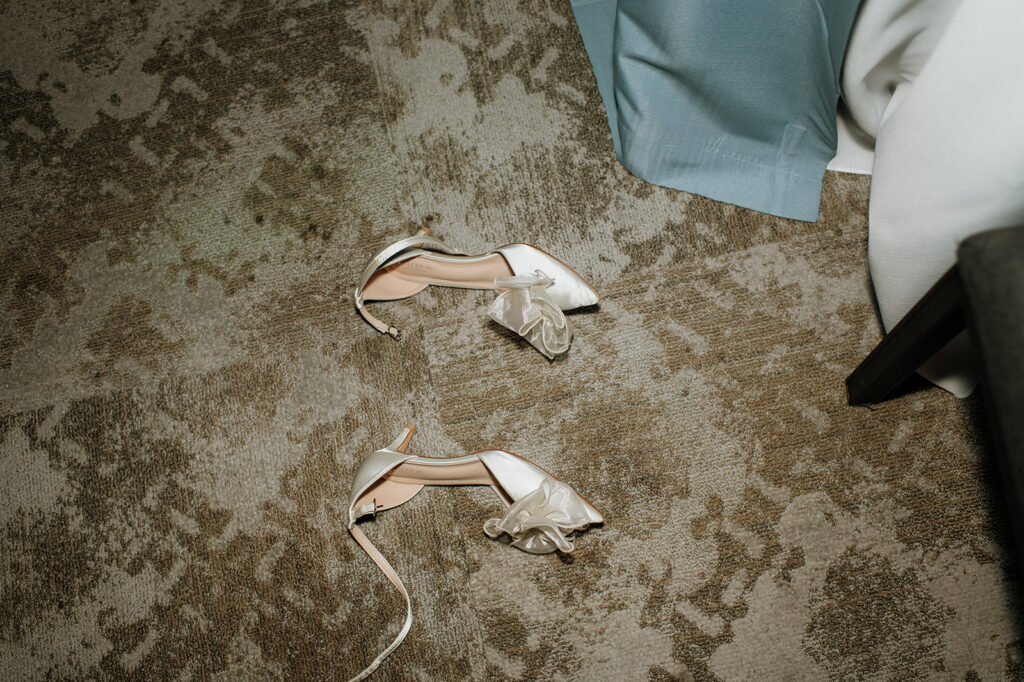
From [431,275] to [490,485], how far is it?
0.34 meters

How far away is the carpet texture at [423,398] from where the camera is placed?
33.3 inches

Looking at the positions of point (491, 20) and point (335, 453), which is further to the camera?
point (491, 20)

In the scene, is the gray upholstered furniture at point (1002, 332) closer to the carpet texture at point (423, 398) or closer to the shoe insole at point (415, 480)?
the carpet texture at point (423, 398)

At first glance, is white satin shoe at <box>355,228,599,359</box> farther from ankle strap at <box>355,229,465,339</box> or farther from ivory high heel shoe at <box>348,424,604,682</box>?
ivory high heel shoe at <box>348,424,604,682</box>

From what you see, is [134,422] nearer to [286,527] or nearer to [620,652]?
[286,527]

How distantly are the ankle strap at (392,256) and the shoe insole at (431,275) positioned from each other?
0.02 meters

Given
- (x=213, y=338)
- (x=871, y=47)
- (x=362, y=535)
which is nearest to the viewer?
(x=871, y=47)

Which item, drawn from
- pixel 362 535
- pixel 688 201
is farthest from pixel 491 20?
pixel 362 535

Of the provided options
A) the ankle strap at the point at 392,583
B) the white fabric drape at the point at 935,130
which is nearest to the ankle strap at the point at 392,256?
the ankle strap at the point at 392,583

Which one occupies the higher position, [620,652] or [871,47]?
[871,47]

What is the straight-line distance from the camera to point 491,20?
107 cm

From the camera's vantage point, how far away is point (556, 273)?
2.98 ft

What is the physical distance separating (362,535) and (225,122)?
750 millimetres

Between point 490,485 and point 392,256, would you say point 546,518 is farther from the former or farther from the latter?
point 392,256
